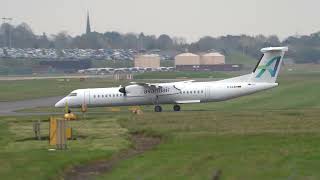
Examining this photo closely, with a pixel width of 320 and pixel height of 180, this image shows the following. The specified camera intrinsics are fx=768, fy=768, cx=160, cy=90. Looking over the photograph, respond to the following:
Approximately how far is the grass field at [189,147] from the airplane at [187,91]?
23.3ft

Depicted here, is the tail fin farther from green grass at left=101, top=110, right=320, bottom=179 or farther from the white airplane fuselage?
green grass at left=101, top=110, right=320, bottom=179

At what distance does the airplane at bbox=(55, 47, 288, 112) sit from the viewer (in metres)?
59.3

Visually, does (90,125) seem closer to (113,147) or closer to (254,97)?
(113,147)

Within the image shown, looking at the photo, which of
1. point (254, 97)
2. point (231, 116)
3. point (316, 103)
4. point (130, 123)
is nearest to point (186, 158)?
point (130, 123)

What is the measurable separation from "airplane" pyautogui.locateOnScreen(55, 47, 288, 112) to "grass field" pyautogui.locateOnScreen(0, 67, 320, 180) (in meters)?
7.09

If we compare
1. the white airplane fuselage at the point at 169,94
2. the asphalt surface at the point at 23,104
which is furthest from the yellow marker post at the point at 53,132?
the asphalt surface at the point at 23,104

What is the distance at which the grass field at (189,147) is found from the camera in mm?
26141

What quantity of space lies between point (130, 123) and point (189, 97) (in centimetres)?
1419

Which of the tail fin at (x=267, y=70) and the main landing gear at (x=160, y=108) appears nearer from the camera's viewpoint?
the tail fin at (x=267, y=70)

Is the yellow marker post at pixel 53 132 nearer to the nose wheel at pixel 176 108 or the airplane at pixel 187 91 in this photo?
the airplane at pixel 187 91

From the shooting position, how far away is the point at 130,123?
154ft

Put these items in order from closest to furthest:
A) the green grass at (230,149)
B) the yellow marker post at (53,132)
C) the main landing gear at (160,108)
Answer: the green grass at (230,149) → the yellow marker post at (53,132) → the main landing gear at (160,108)

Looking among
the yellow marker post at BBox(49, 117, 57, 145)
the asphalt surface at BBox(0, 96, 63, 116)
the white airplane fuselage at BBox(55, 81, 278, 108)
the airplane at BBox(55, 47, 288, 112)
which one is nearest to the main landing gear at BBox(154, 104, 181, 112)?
the airplane at BBox(55, 47, 288, 112)

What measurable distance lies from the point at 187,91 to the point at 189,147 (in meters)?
27.1
